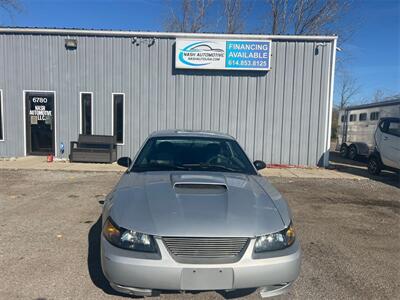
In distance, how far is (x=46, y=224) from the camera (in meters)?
5.46

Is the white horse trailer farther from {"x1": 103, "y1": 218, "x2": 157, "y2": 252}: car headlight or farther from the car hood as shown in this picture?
{"x1": 103, "y1": 218, "x2": 157, "y2": 252}: car headlight

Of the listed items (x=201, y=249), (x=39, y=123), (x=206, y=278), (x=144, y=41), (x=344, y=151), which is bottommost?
(x=344, y=151)

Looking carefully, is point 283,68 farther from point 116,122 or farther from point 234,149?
point 234,149

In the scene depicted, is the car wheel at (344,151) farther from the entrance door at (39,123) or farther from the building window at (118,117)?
the entrance door at (39,123)

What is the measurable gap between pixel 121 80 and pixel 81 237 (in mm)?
8886

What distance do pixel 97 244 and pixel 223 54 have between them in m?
9.42

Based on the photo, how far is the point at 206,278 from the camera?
2.67 metres

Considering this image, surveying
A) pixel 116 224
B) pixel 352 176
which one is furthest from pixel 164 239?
pixel 352 176

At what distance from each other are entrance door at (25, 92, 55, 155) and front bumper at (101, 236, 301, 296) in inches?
451

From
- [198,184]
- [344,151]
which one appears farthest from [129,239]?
[344,151]

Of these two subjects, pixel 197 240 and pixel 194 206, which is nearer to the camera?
pixel 197 240

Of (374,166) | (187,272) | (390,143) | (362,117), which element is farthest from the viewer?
(362,117)

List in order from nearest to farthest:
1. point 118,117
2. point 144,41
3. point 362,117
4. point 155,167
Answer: point 155,167 < point 144,41 < point 118,117 < point 362,117

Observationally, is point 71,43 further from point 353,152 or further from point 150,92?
point 353,152
